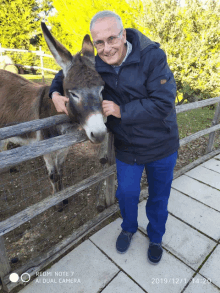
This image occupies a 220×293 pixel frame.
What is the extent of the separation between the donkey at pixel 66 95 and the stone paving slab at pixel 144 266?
1088 mm

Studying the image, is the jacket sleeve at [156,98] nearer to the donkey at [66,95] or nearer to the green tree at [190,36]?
the donkey at [66,95]

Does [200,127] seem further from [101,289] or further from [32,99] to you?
[101,289]

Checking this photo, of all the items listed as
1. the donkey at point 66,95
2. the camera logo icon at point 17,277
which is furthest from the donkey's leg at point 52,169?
the camera logo icon at point 17,277

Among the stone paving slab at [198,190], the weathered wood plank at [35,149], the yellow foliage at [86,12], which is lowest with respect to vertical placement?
the stone paving slab at [198,190]

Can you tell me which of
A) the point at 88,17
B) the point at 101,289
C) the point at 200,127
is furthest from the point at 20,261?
the point at 88,17

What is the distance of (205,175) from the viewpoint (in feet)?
12.0

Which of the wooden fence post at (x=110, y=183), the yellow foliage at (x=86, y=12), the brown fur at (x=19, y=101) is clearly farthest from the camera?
the yellow foliage at (x=86, y=12)

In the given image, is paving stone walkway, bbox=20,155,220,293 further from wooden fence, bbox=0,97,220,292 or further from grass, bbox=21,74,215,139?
grass, bbox=21,74,215,139

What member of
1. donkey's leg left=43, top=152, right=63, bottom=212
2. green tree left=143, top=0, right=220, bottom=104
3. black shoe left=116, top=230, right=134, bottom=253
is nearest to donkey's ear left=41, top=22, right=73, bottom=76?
donkey's leg left=43, top=152, right=63, bottom=212

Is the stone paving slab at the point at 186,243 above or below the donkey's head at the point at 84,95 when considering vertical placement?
below

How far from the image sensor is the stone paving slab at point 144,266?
1900 mm

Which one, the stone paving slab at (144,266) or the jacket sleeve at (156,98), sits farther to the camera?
the stone paving slab at (144,266)

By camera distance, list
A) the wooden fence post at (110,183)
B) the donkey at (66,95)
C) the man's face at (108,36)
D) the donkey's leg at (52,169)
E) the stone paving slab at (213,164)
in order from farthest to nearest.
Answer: the stone paving slab at (213,164), the donkey's leg at (52,169), the wooden fence post at (110,183), the donkey at (66,95), the man's face at (108,36)

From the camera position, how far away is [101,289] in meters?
1.87
